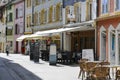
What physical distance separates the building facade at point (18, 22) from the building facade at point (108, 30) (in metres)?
36.7

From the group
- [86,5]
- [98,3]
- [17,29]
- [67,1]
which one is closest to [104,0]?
[98,3]

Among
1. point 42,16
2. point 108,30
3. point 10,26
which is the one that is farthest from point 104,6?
point 10,26

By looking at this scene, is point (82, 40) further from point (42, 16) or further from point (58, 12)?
point (42, 16)

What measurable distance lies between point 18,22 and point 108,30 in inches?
1673

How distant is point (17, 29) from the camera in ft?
247

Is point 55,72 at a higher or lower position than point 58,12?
lower

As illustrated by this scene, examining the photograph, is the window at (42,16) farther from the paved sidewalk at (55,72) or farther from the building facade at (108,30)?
the paved sidewalk at (55,72)

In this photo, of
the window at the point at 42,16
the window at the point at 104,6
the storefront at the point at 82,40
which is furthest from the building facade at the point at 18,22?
the window at the point at 104,6

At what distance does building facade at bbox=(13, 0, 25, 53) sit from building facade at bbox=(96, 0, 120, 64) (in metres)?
36.7

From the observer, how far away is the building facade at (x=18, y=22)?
236 ft

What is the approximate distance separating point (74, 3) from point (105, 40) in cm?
998

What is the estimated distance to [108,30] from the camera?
110 ft

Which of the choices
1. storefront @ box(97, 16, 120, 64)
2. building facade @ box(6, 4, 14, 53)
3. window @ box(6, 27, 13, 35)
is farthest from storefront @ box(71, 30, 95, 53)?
window @ box(6, 27, 13, 35)

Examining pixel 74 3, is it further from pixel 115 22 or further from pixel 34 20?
pixel 34 20
